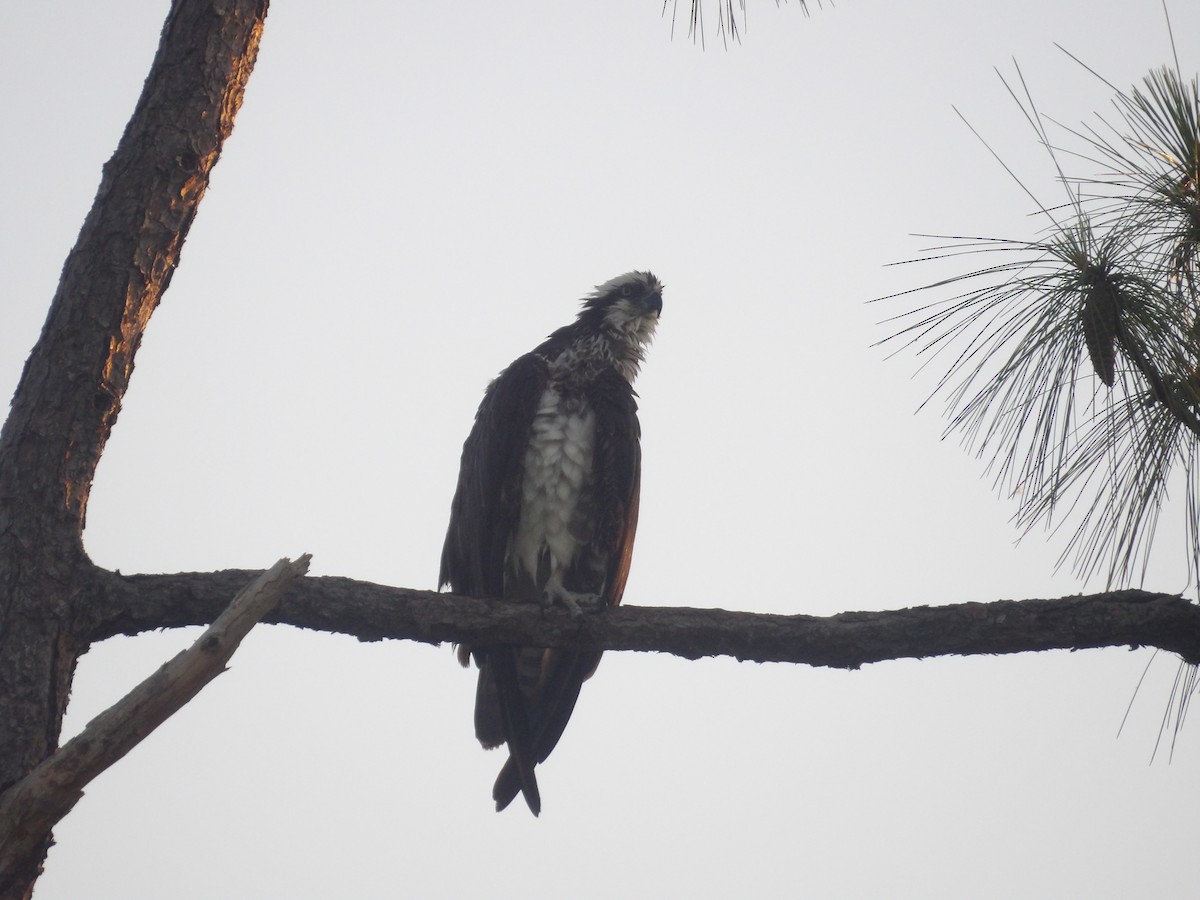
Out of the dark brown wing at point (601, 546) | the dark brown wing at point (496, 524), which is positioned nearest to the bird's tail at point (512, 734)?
the dark brown wing at point (496, 524)

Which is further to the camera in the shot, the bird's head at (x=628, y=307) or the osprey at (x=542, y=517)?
the bird's head at (x=628, y=307)

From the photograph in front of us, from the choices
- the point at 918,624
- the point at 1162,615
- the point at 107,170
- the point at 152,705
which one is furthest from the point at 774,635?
the point at 107,170

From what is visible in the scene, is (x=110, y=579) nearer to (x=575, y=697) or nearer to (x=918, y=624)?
(x=575, y=697)

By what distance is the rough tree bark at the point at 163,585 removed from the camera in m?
3.40

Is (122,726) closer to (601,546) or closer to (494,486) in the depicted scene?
(494,486)

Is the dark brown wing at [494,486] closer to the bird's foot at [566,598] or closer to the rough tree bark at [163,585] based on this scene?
the bird's foot at [566,598]

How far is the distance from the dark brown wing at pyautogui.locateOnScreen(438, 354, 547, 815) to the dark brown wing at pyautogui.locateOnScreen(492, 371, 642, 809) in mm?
121

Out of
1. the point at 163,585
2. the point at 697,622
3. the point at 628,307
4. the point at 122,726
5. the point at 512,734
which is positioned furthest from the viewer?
the point at 628,307

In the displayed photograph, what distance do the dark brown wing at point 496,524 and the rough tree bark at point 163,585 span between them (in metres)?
0.88

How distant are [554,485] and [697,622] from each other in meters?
1.41

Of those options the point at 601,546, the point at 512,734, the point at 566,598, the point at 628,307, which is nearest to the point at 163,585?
the point at 566,598

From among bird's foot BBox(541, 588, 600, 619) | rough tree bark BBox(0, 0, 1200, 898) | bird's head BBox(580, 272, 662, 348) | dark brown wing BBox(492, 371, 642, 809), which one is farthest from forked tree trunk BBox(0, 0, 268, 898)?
bird's head BBox(580, 272, 662, 348)

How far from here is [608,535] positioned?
198 inches

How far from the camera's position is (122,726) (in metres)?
2.91
